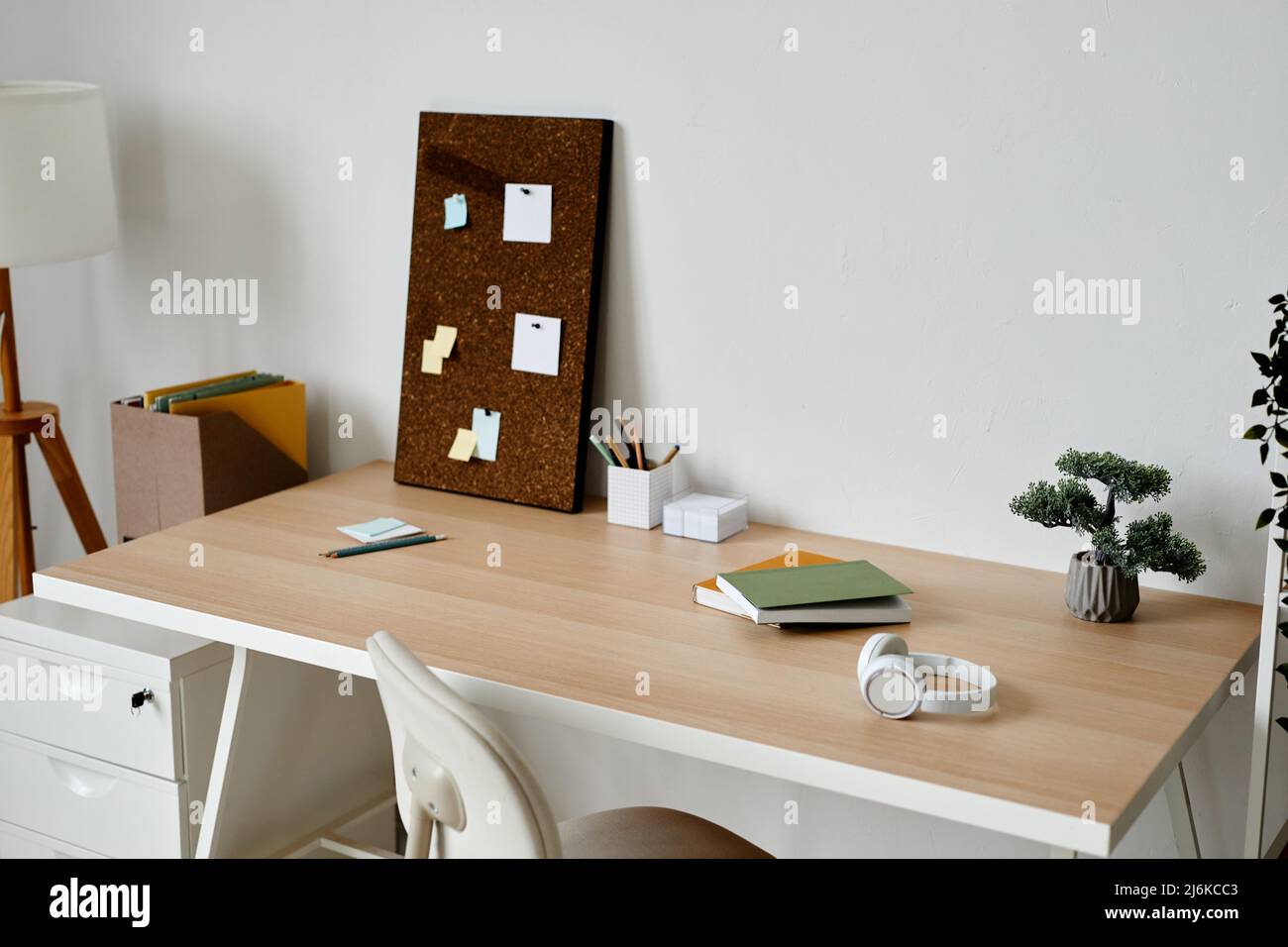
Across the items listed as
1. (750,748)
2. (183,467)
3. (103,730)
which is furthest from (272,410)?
(750,748)

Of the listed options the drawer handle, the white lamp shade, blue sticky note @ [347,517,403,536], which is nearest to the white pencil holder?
blue sticky note @ [347,517,403,536]

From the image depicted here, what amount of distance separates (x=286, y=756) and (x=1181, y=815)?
4.38 feet

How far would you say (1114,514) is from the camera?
1.67 metres

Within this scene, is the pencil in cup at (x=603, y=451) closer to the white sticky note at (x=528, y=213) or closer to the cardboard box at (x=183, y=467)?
the white sticky note at (x=528, y=213)

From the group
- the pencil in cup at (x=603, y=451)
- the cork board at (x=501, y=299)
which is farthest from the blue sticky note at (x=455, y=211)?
the pencil in cup at (x=603, y=451)

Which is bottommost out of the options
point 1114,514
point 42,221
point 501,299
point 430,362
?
point 1114,514

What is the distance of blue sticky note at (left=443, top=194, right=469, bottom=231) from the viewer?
2.17 meters

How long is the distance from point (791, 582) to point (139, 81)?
1.71m

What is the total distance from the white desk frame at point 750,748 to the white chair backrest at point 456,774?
15 cm

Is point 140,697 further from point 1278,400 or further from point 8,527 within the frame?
point 1278,400

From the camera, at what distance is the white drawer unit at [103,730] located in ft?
6.24

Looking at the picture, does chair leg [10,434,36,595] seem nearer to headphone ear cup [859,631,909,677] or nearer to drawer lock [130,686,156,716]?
drawer lock [130,686,156,716]

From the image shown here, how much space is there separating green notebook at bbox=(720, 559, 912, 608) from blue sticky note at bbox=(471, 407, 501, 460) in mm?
604

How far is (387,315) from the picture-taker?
2.34 metres
